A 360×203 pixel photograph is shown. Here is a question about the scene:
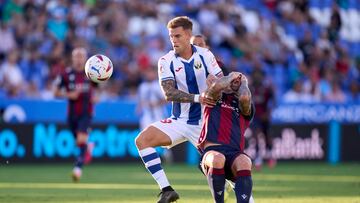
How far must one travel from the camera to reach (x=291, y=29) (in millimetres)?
27766

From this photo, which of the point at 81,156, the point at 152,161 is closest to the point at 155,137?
the point at 152,161

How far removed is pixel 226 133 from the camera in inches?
393

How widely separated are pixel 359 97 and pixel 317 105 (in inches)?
82.0

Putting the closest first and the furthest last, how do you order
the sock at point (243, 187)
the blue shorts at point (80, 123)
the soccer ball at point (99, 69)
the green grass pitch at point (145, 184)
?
the sock at point (243, 187)
the green grass pitch at point (145, 184)
the soccer ball at point (99, 69)
the blue shorts at point (80, 123)

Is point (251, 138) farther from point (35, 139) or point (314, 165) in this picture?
point (35, 139)

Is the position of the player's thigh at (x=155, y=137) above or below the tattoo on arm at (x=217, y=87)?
below

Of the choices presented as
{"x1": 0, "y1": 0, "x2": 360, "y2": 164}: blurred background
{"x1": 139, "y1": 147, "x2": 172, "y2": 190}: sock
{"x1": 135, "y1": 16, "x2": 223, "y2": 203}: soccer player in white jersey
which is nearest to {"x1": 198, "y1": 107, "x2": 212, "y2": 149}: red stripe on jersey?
{"x1": 135, "y1": 16, "x2": 223, "y2": 203}: soccer player in white jersey

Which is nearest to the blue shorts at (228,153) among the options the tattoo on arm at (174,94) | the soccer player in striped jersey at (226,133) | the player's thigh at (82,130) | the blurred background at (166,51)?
the soccer player in striped jersey at (226,133)

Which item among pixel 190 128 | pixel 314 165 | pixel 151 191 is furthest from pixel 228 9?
pixel 190 128

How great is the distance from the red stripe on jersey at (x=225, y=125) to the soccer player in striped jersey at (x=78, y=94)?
8.40 metres

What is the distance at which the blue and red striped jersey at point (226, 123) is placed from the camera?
9.96 meters

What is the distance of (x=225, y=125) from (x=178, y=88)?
1.69 m

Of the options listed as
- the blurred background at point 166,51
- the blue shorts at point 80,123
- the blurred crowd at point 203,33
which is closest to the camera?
the blue shorts at point 80,123

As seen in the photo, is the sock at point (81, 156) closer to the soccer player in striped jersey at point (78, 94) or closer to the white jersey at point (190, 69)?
the soccer player in striped jersey at point (78, 94)
